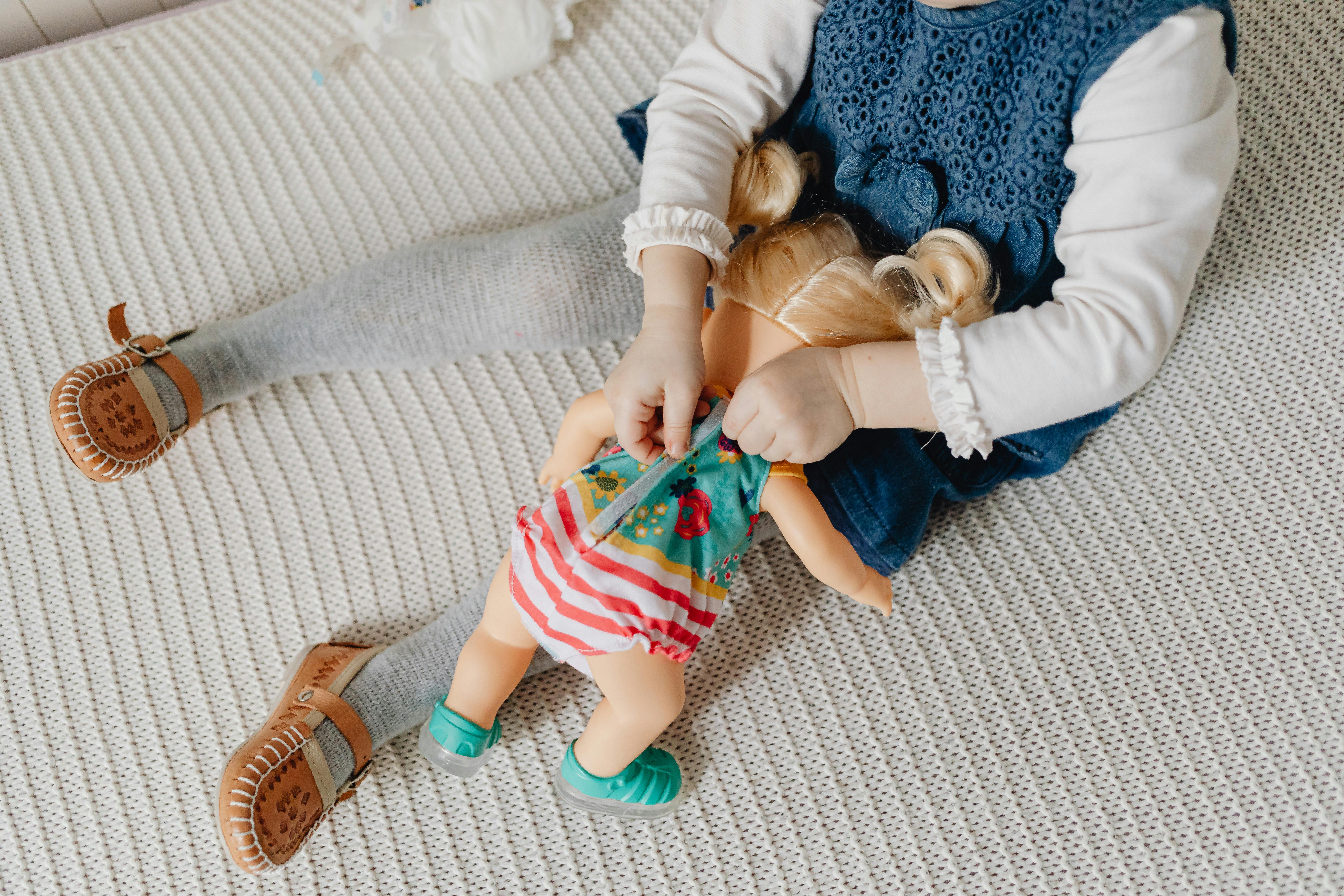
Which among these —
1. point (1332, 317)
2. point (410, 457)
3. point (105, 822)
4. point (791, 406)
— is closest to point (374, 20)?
point (410, 457)

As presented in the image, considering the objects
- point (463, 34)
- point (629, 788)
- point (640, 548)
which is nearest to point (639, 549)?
point (640, 548)

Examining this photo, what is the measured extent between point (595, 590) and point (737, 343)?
21 cm

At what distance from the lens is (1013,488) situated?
0.78 meters

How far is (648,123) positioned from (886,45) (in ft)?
0.67

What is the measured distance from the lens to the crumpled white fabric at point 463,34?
947mm

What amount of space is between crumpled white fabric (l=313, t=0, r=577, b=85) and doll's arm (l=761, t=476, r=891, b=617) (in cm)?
62

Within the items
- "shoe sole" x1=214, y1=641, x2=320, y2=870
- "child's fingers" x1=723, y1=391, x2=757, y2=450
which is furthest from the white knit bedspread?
"child's fingers" x1=723, y1=391, x2=757, y2=450

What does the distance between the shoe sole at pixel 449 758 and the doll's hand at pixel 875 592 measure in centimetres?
32

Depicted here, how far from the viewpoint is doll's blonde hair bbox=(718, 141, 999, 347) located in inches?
23.8

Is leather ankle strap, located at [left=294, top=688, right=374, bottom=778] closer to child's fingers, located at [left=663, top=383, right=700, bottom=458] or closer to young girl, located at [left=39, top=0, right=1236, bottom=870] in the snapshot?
young girl, located at [left=39, top=0, right=1236, bottom=870]

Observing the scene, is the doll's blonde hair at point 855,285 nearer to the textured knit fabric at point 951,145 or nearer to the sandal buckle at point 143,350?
the textured knit fabric at point 951,145

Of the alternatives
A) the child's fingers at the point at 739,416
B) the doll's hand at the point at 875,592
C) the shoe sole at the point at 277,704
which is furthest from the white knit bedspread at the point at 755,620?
the child's fingers at the point at 739,416

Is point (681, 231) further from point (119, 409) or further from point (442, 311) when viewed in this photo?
point (119, 409)

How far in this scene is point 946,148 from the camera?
2.11 feet
